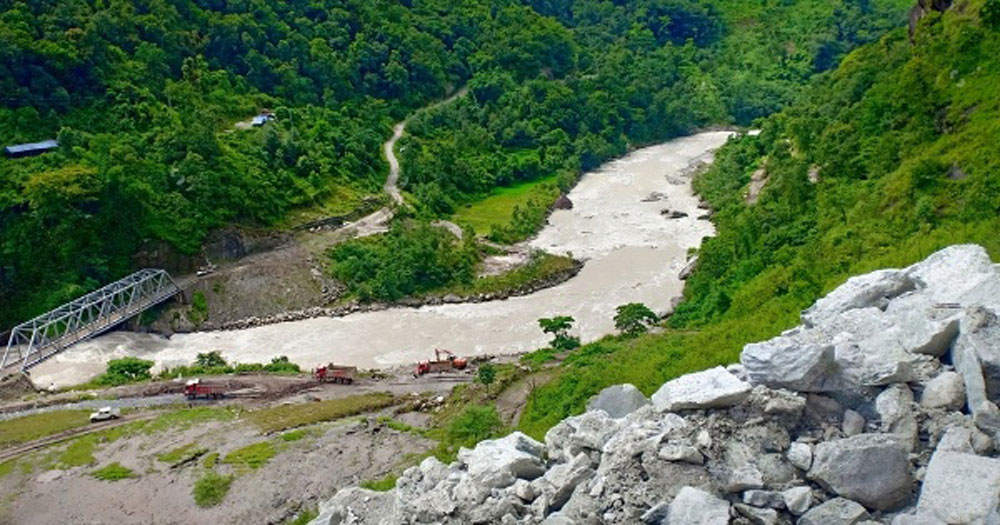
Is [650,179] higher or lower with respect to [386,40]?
lower

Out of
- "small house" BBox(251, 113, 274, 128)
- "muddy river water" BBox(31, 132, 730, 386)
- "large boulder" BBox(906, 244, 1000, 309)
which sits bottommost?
"muddy river water" BBox(31, 132, 730, 386)

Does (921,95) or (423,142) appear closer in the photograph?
(921,95)

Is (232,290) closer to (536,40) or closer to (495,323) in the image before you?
(495,323)

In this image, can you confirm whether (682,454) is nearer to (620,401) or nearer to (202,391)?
(620,401)

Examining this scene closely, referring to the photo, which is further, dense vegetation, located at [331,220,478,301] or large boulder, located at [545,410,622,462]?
dense vegetation, located at [331,220,478,301]

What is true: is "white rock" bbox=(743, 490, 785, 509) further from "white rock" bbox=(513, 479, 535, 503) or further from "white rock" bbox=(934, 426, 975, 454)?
"white rock" bbox=(513, 479, 535, 503)

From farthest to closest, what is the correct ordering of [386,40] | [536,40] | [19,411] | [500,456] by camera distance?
[536,40]
[386,40]
[19,411]
[500,456]

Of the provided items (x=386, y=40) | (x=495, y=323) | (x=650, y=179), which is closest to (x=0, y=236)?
(x=495, y=323)

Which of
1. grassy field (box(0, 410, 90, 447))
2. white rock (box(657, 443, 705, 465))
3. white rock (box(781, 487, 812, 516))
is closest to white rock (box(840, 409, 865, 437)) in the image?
white rock (box(781, 487, 812, 516))
